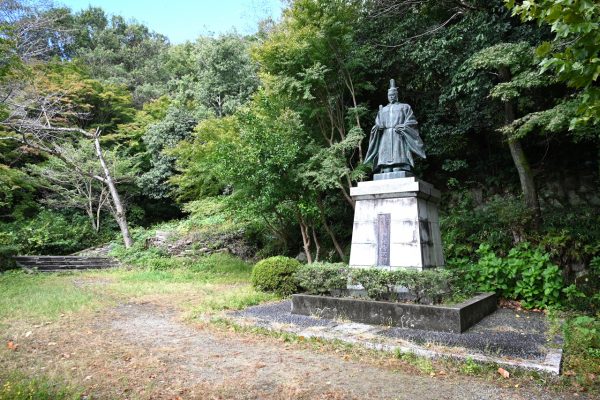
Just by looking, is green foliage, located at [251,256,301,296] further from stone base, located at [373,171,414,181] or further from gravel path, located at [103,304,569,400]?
gravel path, located at [103,304,569,400]

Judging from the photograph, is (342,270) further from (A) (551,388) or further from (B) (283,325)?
(A) (551,388)

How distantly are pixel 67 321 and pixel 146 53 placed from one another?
1251 inches

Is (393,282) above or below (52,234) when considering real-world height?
below

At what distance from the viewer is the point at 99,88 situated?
22734mm

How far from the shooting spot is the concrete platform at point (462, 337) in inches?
164

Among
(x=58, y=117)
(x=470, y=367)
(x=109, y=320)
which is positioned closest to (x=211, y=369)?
(x=470, y=367)

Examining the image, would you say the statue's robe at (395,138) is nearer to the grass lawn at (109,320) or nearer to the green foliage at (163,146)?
the grass lawn at (109,320)

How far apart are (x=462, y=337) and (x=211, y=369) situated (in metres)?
3.17

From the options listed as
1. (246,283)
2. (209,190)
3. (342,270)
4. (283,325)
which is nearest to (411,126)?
(342,270)

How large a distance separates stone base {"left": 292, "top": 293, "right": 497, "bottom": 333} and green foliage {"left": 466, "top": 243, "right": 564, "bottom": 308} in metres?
0.93

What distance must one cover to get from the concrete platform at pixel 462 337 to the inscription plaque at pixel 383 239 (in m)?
1.37

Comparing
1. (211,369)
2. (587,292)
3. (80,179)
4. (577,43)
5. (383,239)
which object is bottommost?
(211,369)

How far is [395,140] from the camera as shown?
291 inches

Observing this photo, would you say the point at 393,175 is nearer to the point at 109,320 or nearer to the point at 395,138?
the point at 395,138
